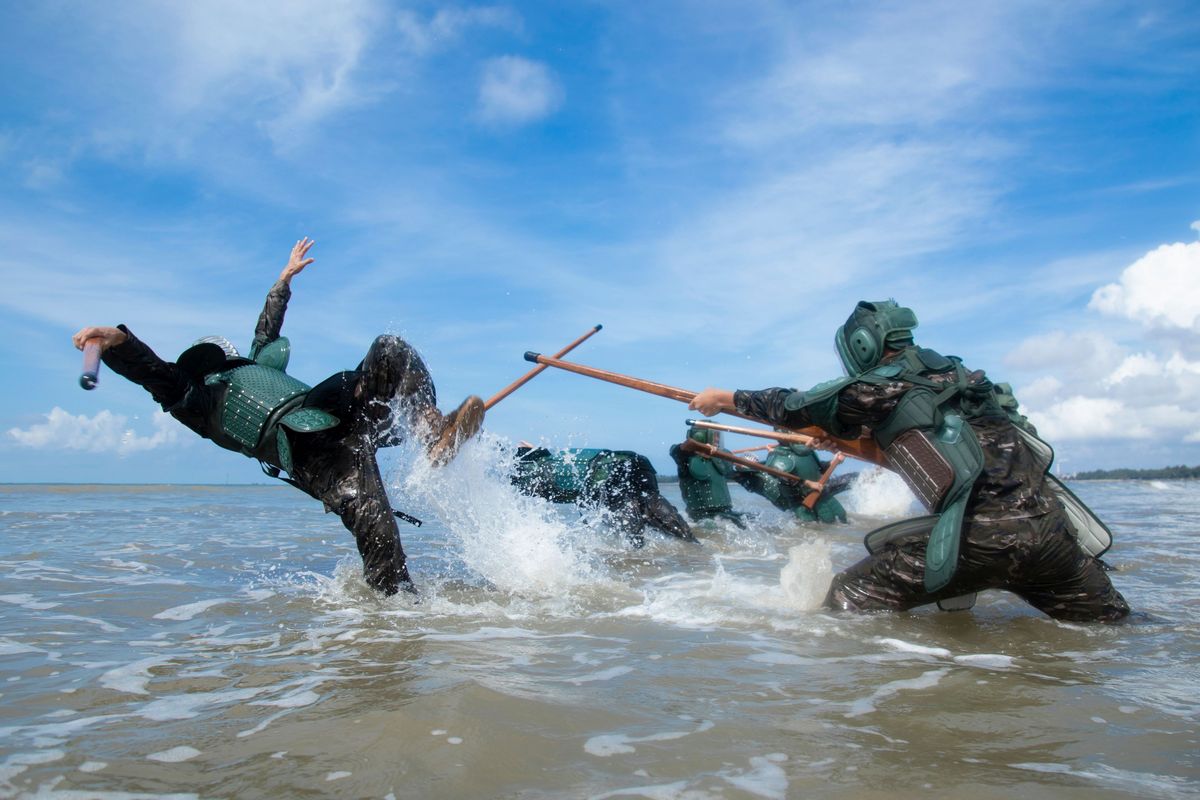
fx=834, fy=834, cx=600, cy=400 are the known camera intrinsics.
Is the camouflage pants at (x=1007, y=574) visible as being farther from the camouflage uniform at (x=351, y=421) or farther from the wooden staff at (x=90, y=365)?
the wooden staff at (x=90, y=365)

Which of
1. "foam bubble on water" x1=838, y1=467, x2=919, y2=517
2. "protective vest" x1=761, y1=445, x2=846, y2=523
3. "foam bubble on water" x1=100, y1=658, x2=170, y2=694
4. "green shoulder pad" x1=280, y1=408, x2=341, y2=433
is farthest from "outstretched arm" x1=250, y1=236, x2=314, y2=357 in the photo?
"foam bubble on water" x1=838, y1=467, x2=919, y2=517

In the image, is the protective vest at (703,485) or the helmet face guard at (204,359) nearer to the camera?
the helmet face guard at (204,359)

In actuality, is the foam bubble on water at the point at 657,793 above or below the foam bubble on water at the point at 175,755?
below

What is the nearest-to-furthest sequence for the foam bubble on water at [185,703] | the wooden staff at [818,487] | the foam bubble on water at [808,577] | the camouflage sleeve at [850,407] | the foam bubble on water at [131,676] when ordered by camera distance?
the foam bubble on water at [185,703] < the foam bubble on water at [131,676] < the camouflage sleeve at [850,407] < the foam bubble on water at [808,577] < the wooden staff at [818,487]

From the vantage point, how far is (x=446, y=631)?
3740 millimetres

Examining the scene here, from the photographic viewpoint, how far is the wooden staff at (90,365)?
376 cm

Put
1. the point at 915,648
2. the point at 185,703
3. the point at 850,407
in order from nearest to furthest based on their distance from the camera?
the point at 185,703 → the point at 915,648 → the point at 850,407

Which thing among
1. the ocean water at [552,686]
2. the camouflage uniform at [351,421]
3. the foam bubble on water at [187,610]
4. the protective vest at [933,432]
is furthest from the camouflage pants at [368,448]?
the protective vest at [933,432]

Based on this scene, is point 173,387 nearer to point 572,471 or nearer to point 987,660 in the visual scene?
point 987,660

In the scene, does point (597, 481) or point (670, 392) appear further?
point (597, 481)

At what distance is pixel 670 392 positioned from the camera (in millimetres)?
5348

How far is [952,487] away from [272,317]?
4195mm

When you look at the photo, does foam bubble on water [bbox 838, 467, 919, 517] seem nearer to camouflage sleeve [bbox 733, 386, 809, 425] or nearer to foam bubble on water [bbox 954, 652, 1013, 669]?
camouflage sleeve [bbox 733, 386, 809, 425]

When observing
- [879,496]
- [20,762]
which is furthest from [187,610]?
[879,496]
